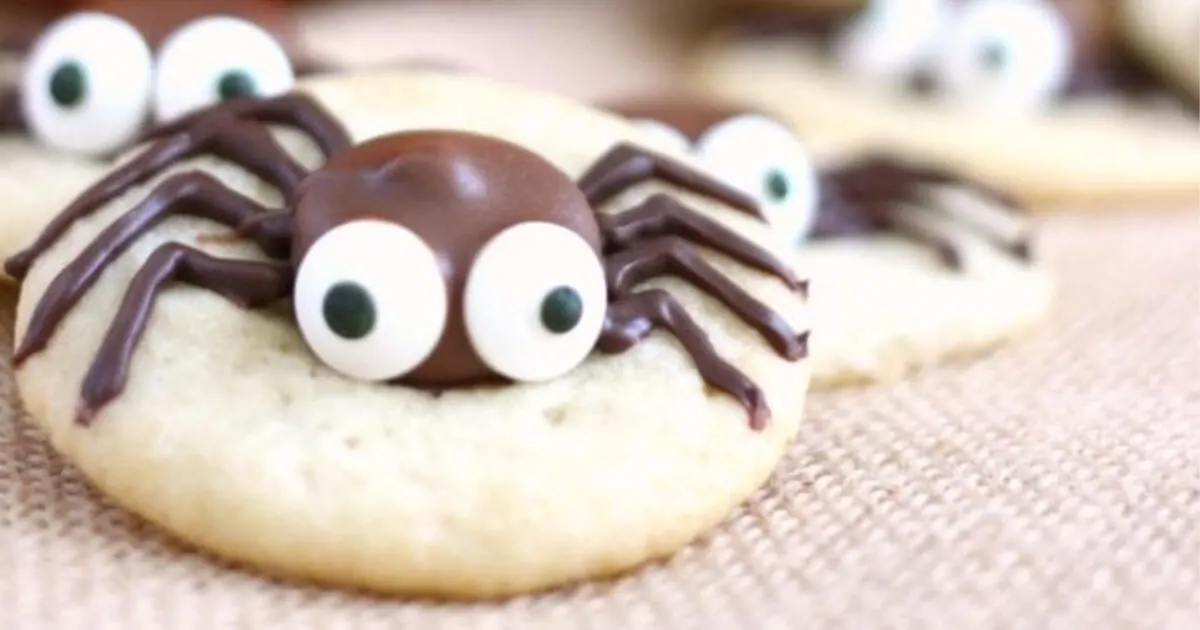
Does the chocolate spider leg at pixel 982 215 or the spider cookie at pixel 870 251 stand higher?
the spider cookie at pixel 870 251

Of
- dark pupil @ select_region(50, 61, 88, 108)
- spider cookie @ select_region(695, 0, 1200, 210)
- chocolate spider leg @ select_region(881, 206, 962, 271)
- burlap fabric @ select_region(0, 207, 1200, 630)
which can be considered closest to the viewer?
burlap fabric @ select_region(0, 207, 1200, 630)

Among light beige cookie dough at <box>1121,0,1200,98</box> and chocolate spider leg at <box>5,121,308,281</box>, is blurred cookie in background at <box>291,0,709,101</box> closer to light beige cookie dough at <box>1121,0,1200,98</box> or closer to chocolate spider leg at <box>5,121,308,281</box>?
light beige cookie dough at <box>1121,0,1200,98</box>

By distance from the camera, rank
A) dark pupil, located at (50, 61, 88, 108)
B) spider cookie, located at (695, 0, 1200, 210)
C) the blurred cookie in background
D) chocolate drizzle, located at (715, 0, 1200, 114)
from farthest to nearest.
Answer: the blurred cookie in background → chocolate drizzle, located at (715, 0, 1200, 114) → spider cookie, located at (695, 0, 1200, 210) → dark pupil, located at (50, 61, 88, 108)

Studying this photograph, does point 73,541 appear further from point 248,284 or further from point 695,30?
point 695,30

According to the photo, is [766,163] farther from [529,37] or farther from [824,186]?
[529,37]

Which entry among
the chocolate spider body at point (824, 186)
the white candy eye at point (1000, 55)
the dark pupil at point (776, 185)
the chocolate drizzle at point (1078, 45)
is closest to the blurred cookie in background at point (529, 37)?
the chocolate drizzle at point (1078, 45)

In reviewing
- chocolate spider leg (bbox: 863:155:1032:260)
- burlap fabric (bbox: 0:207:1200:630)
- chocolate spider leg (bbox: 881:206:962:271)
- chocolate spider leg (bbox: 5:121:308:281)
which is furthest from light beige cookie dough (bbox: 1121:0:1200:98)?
chocolate spider leg (bbox: 5:121:308:281)

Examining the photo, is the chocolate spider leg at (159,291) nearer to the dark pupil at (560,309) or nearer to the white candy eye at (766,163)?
the dark pupil at (560,309)
